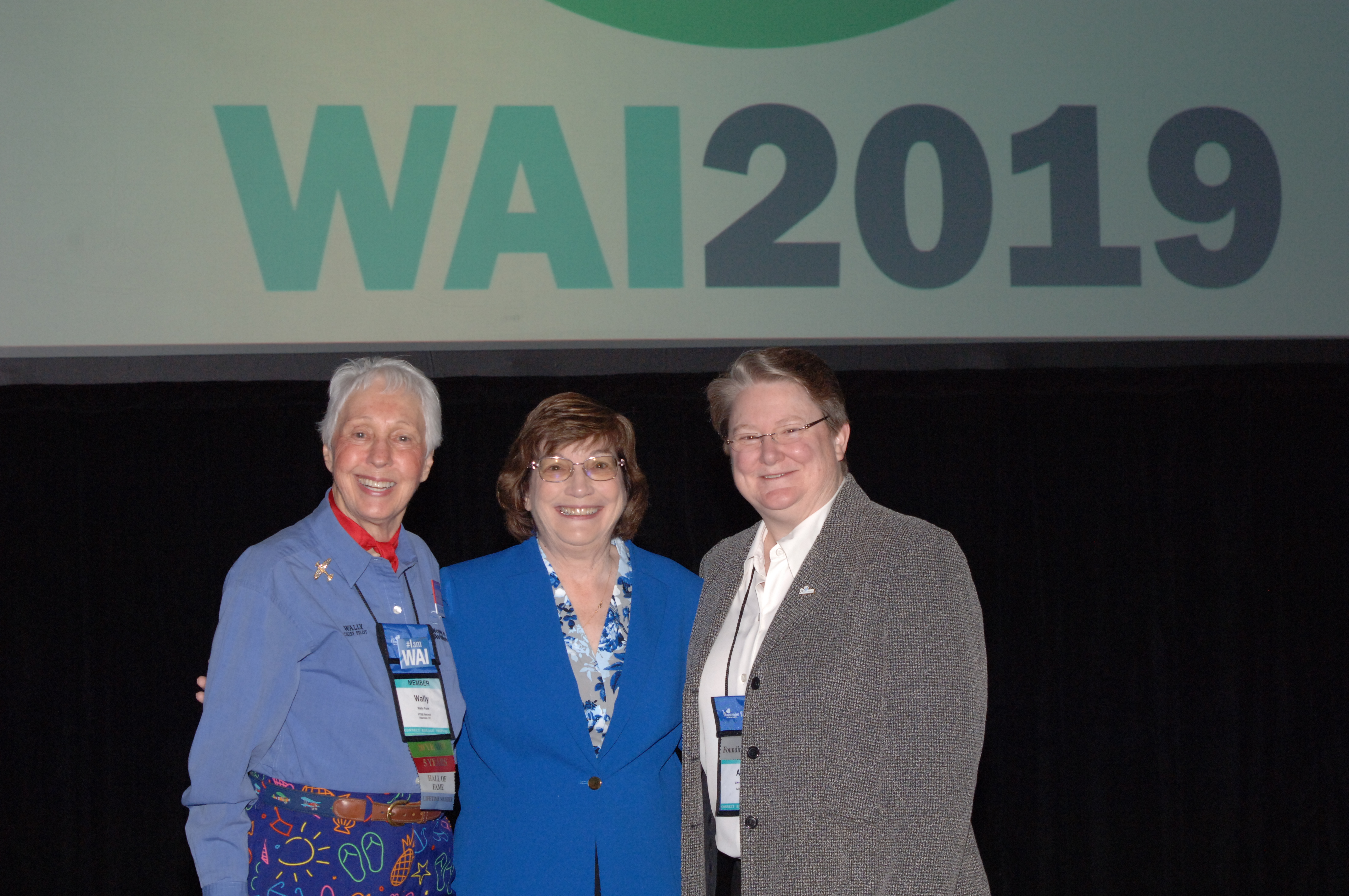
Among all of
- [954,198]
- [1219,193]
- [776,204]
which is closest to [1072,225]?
[954,198]

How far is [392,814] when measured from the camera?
6.38ft

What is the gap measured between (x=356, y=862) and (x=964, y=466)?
3470 mm

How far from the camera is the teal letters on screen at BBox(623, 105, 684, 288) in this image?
13.2 feet

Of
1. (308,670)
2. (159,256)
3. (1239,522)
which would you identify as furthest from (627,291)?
(1239,522)

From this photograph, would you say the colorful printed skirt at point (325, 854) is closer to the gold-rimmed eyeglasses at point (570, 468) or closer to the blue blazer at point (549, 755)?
the blue blazer at point (549, 755)

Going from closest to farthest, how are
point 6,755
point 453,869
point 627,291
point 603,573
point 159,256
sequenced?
1. point 453,869
2. point 603,573
3. point 159,256
4. point 627,291
5. point 6,755

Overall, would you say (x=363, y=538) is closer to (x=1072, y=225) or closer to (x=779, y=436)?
(x=779, y=436)

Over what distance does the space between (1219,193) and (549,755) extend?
3591mm

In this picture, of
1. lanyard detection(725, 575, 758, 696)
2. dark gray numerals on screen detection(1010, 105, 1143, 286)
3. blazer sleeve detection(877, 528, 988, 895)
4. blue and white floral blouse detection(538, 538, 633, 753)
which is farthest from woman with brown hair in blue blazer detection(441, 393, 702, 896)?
dark gray numerals on screen detection(1010, 105, 1143, 286)

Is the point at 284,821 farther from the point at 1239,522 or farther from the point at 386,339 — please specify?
the point at 1239,522

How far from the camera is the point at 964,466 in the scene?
15.6 feet

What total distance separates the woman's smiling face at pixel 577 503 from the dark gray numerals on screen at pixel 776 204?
1.89 metres

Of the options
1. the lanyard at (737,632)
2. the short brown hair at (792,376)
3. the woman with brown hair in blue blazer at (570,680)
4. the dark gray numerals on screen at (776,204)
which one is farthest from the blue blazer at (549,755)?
the dark gray numerals on screen at (776,204)

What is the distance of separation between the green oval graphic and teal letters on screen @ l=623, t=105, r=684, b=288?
0.30 meters
